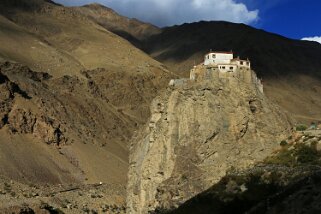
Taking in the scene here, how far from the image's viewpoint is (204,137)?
3625 centimetres

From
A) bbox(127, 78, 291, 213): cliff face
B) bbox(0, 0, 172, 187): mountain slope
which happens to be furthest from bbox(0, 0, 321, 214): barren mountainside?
bbox(0, 0, 172, 187): mountain slope

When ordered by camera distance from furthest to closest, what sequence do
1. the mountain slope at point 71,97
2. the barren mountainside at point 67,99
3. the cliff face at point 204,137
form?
the mountain slope at point 71,97 < the barren mountainside at point 67,99 < the cliff face at point 204,137

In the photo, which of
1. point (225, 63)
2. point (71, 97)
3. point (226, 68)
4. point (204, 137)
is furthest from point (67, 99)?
point (204, 137)

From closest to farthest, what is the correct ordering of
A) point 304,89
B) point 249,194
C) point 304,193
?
point 304,193 < point 249,194 < point 304,89

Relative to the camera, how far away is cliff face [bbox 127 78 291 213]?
3544cm

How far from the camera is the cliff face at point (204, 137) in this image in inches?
1395

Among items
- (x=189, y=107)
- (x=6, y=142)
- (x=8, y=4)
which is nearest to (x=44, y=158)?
(x=6, y=142)

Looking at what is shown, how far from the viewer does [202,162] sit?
117 feet

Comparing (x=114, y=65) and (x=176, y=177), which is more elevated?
(x=114, y=65)

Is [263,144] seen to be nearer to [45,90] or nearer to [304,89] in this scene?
[45,90]

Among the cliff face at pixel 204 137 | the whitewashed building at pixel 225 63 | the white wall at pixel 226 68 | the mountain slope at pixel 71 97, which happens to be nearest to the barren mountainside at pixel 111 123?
the cliff face at pixel 204 137

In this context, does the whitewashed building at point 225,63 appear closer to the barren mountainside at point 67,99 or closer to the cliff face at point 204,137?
the cliff face at point 204,137

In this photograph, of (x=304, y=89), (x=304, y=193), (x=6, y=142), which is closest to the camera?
(x=304, y=193)

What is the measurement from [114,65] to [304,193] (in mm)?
143699
